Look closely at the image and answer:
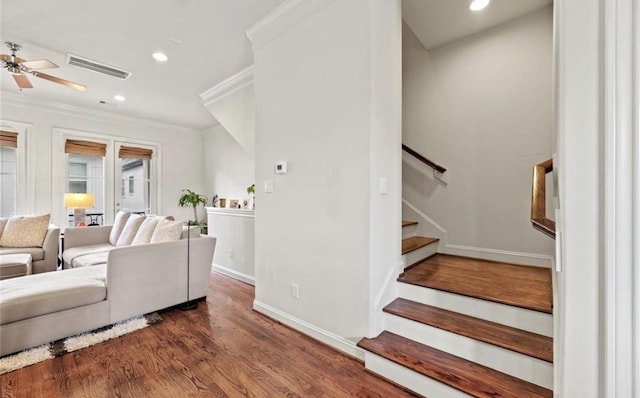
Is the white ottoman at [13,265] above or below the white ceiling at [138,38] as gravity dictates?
below

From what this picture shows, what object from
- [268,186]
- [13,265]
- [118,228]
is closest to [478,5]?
[268,186]

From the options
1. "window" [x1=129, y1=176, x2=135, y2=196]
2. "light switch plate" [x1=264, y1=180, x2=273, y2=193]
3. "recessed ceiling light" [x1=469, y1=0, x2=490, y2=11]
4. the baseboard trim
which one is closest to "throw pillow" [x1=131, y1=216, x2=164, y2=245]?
"light switch plate" [x1=264, y1=180, x2=273, y2=193]

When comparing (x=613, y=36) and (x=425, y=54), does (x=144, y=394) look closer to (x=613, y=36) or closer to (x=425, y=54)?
(x=613, y=36)

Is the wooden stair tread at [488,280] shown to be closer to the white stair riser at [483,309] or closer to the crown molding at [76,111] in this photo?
the white stair riser at [483,309]

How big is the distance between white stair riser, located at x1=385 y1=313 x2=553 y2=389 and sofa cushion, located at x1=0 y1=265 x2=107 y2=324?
8.35 feet

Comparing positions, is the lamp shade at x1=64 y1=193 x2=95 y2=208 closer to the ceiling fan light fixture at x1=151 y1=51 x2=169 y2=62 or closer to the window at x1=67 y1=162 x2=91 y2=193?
the window at x1=67 y1=162 x2=91 y2=193

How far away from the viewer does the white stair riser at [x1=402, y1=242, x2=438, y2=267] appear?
8.86 feet

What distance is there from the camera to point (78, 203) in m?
4.58

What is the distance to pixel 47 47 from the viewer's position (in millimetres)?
3043

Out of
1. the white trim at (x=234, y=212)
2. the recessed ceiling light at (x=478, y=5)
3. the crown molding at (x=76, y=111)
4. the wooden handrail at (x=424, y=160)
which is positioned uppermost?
the recessed ceiling light at (x=478, y=5)

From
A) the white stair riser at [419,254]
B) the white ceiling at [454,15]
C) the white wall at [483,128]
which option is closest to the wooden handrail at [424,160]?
the white wall at [483,128]

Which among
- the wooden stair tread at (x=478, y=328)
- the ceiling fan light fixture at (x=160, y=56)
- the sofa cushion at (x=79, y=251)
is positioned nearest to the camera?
the wooden stair tread at (x=478, y=328)

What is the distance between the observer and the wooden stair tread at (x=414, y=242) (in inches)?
108

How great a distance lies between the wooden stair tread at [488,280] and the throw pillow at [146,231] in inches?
116
